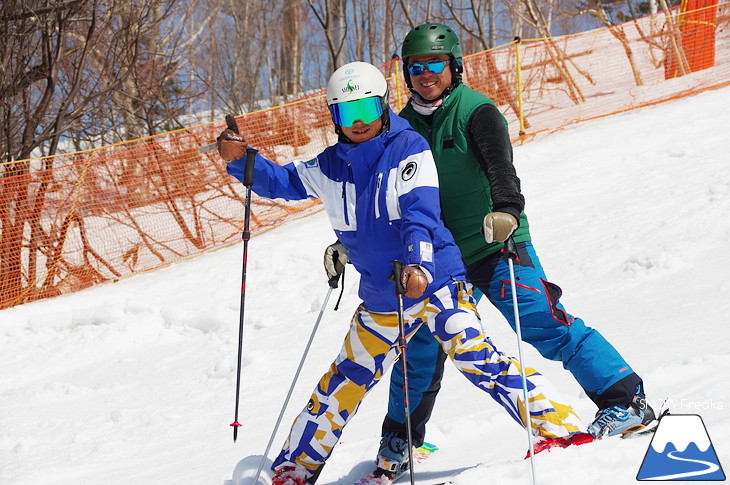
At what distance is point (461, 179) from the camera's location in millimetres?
3279

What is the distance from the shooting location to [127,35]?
33.4ft

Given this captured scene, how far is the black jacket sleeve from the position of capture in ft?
9.96

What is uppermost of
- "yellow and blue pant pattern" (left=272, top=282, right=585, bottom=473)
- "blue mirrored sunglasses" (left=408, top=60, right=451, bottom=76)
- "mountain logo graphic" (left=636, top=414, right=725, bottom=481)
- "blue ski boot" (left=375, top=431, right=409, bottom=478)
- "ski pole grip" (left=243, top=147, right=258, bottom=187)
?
"blue mirrored sunglasses" (left=408, top=60, right=451, bottom=76)

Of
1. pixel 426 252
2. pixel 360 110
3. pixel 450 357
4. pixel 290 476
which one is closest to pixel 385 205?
pixel 426 252

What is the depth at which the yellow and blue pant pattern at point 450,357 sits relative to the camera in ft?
9.71

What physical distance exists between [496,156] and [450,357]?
2.69 feet

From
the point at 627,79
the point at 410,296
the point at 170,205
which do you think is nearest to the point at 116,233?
the point at 170,205

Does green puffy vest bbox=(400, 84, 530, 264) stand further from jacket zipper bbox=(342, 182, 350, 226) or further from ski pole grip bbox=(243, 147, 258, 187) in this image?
ski pole grip bbox=(243, 147, 258, 187)

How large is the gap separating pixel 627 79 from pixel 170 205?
806 centimetres

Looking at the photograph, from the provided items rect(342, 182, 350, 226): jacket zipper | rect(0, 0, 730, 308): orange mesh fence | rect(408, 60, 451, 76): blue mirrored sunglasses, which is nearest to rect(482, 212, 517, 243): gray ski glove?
rect(342, 182, 350, 226): jacket zipper

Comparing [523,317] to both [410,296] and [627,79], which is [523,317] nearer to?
[410,296]

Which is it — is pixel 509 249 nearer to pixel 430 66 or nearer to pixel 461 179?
pixel 461 179

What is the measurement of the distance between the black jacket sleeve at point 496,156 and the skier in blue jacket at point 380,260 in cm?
27

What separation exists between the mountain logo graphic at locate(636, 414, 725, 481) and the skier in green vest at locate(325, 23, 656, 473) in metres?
0.19
